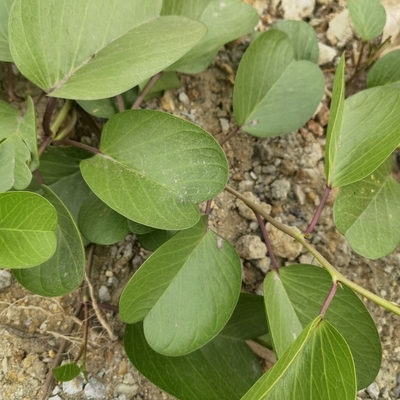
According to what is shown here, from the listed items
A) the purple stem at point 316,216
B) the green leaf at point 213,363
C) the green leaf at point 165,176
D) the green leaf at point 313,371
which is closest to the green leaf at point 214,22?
the green leaf at point 165,176

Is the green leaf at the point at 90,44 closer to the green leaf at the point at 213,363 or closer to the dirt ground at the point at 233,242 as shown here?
the dirt ground at the point at 233,242

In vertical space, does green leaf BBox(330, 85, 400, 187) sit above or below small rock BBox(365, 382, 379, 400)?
above

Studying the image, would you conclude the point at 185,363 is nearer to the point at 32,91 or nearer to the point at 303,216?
the point at 303,216

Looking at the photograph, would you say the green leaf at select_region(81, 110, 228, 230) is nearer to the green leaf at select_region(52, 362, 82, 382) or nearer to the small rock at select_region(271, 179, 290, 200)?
the green leaf at select_region(52, 362, 82, 382)

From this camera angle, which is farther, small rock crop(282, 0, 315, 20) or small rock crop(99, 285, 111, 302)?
small rock crop(282, 0, 315, 20)

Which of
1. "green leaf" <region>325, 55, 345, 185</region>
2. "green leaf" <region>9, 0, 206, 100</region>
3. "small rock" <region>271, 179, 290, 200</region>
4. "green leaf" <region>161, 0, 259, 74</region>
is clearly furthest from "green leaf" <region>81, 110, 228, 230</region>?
"small rock" <region>271, 179, 290, 200</region>

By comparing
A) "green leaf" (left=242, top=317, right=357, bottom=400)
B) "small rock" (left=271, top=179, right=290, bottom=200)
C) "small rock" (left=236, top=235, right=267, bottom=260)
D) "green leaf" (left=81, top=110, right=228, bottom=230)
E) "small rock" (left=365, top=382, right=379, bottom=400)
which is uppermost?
"green leaf" (left=81, top=110, right=228, bottom=230)
